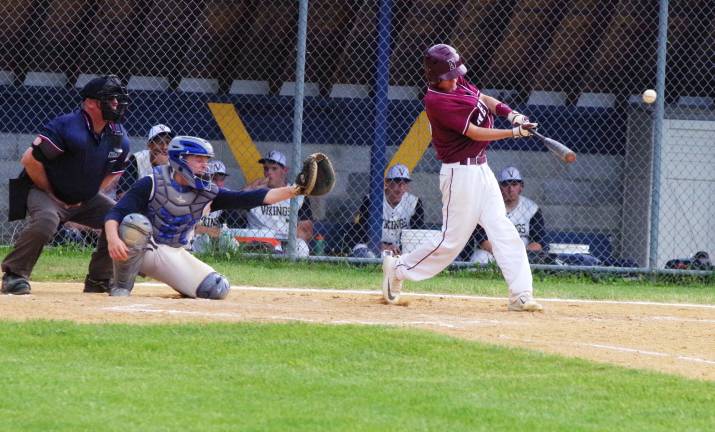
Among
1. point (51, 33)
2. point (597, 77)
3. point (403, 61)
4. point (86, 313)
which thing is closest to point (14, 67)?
point (51, 33)

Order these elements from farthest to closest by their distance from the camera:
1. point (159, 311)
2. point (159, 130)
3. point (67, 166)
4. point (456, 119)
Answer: point (159, 130) → point (67, 166) → point (456, 119) → point (159, 311)

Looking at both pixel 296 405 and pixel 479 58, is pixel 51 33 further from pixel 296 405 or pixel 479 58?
pixel 296 405

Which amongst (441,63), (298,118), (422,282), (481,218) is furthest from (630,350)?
(298,118)

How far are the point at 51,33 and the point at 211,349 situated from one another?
7842 millimetres

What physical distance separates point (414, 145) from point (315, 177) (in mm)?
6387

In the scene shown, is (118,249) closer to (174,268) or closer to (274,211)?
(174,268)

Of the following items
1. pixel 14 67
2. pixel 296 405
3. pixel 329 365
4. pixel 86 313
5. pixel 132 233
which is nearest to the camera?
pixel 296 405

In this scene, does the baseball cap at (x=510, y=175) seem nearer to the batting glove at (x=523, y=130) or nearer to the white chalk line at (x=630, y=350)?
the batting glove at (x=523, y=130)

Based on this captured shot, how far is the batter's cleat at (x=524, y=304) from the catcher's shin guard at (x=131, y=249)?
2.30m

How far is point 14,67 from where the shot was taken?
44.7 feet

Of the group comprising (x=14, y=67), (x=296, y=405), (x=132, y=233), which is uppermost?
(x=14, y=67)

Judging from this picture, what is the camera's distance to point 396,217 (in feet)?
40.0

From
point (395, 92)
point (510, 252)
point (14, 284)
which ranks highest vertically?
point (395, 92)

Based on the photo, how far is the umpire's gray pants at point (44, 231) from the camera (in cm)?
828
